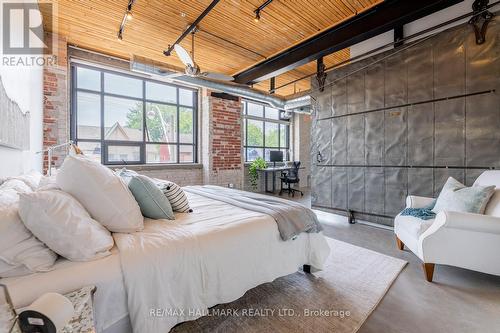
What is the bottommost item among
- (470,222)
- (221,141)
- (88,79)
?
(470,222)

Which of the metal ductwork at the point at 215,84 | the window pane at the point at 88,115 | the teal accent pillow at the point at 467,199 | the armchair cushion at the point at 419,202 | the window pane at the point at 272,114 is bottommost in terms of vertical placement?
the armchair cushion at the point at 419,202

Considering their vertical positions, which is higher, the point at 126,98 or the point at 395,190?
the point at 126,98

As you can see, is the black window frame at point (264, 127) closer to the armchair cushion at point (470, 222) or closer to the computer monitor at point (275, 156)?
the computer monitor at point (275, 156)

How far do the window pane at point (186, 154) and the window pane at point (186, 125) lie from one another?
0.18 meters

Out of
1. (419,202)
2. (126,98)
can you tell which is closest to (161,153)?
(126,98)

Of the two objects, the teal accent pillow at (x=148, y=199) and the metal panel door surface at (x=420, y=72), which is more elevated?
the metal panel door surface at (x=420, y=72)

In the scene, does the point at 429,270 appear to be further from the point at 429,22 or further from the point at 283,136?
the point at 283,136

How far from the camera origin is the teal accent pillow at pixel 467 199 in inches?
84.0

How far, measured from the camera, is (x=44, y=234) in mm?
1040

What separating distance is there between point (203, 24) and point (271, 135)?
5.17 meters

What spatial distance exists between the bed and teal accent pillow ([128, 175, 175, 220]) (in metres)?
0.09

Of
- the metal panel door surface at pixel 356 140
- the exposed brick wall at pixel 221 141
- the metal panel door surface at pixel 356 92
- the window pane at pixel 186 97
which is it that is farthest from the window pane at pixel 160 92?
the metal panel door surface at pixel 356 140

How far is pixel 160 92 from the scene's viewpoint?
5.37 metres

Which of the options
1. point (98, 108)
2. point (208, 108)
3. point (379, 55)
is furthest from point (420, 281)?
point (98, 108)
